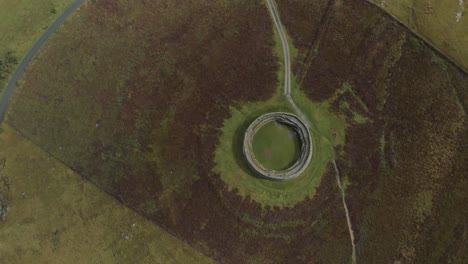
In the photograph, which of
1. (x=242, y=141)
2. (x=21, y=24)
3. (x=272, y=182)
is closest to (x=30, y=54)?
(x=21, y=24)

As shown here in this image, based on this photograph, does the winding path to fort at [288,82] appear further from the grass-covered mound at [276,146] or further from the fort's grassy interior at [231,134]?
the grass-covered mound at [276,146]

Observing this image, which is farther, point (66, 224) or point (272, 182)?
point (66, 224)

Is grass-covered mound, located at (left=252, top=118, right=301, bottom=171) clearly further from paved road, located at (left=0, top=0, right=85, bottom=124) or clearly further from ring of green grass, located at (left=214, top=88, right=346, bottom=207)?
paved road, located at (left=0, top=0, right=85, bottom=124)

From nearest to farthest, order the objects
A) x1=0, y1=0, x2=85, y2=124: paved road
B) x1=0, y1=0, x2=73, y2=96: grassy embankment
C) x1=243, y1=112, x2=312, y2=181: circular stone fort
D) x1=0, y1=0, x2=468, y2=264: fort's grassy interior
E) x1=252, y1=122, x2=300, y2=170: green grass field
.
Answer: x1=0, y1=0, x2=468, y2=264: fort's grassy interior → x1=243, y1=112, x2=312, y2=181: circular stone fort → x1=252, y1=122, x2=300, y2=170: green grass field → x1=0, y1=0, x2=85, y2=124: paved road → x1=0, y1=0, x2=73, y2=96: grassy embankment

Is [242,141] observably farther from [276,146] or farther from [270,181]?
[270,181]

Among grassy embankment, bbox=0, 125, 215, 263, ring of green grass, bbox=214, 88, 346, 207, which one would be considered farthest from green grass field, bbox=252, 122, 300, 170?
grassy embankment, bbox=0, 125, 215, 263

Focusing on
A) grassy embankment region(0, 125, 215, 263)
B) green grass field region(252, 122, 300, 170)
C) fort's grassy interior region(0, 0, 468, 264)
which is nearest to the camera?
fort's grassy interior region(0, 0, 468, 264)

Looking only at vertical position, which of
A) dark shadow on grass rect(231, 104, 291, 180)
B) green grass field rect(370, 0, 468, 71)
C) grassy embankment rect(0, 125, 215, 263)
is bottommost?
grassy embankment rect(0, 125, 215, 263)
